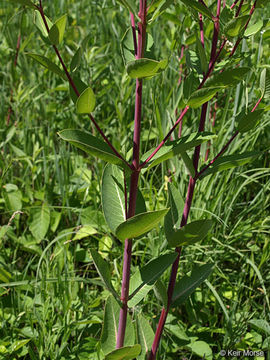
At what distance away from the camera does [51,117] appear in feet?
8.29

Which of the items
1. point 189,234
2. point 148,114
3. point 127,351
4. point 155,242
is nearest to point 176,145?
point 189,234

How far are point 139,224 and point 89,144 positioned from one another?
212mm

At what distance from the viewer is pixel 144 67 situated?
911 mm

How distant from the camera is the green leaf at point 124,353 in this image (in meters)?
1.12

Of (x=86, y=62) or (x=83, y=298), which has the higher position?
(x=86, y=62)

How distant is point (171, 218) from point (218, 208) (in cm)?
62

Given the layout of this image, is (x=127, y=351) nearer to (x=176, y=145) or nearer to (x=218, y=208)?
(x=176, y=145)

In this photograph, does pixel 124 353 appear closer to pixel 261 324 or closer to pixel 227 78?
pixel 261 324

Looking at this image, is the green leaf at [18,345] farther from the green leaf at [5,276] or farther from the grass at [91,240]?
the green leaf at [5,276]

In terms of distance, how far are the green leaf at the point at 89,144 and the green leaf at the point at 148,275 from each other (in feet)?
0.97

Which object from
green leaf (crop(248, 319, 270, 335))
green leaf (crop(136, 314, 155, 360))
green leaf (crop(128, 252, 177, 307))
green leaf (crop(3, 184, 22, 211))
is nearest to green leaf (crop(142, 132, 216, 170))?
green leaf (crop(128, 252, 177, 307))

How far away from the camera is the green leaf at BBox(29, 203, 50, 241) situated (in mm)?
1892

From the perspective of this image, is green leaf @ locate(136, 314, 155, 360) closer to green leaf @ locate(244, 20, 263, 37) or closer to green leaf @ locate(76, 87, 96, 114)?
green leaf @ locate(76, 87, 96, 114)

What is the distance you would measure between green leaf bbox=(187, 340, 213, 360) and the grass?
0.03m
